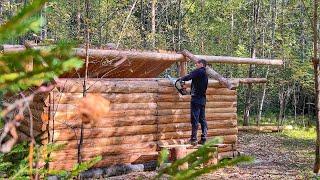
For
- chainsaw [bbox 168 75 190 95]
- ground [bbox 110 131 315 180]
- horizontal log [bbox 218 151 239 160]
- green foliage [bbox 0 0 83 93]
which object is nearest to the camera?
green foliage [bbox 0 0 83 93]

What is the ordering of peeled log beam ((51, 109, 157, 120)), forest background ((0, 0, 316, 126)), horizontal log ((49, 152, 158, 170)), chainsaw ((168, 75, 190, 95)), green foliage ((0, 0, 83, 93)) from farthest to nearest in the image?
forest background ((0, 0, 316, 126)) < chainsaw ((168, 75, 190, 95)) < horizontal log ((49, 152, 158, 170)) < peeled log beam ((51, 109, 157, 120)) < green foliage ((0, 0, 83, 93))

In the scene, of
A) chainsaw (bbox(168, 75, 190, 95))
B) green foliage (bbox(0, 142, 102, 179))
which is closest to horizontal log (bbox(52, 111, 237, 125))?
chainsaw (bbox(168, 75, 190, 95))

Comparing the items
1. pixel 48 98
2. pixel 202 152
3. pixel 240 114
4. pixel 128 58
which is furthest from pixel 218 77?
pixel 240 114

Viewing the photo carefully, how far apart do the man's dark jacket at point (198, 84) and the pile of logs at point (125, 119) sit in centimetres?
57

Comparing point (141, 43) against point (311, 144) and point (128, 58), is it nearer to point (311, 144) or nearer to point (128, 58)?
point (311, 144)

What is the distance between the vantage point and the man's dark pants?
1081 centimetres

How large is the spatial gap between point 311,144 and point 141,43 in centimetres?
1230

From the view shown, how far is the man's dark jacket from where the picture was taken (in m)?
10.4

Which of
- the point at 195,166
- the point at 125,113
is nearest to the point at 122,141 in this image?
the point at 125,113

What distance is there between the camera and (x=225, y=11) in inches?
1226

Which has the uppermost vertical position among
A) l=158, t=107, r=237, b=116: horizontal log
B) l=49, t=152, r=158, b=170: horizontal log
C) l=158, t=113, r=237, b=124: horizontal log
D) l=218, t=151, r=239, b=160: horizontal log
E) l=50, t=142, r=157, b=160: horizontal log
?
l=158, t=107, r=237, b=116: horizontal log

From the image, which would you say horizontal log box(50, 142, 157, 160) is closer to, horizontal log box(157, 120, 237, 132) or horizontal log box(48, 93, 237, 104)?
horizontal log box(157, 120, 237, 132)

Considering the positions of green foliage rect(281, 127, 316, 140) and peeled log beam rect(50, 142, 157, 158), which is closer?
peeled log beam rect(50, 142, 157, 158)

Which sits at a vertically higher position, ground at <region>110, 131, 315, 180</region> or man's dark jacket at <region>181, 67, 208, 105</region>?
man's dark jacket at <region>181, 67, 208, 105</region>
